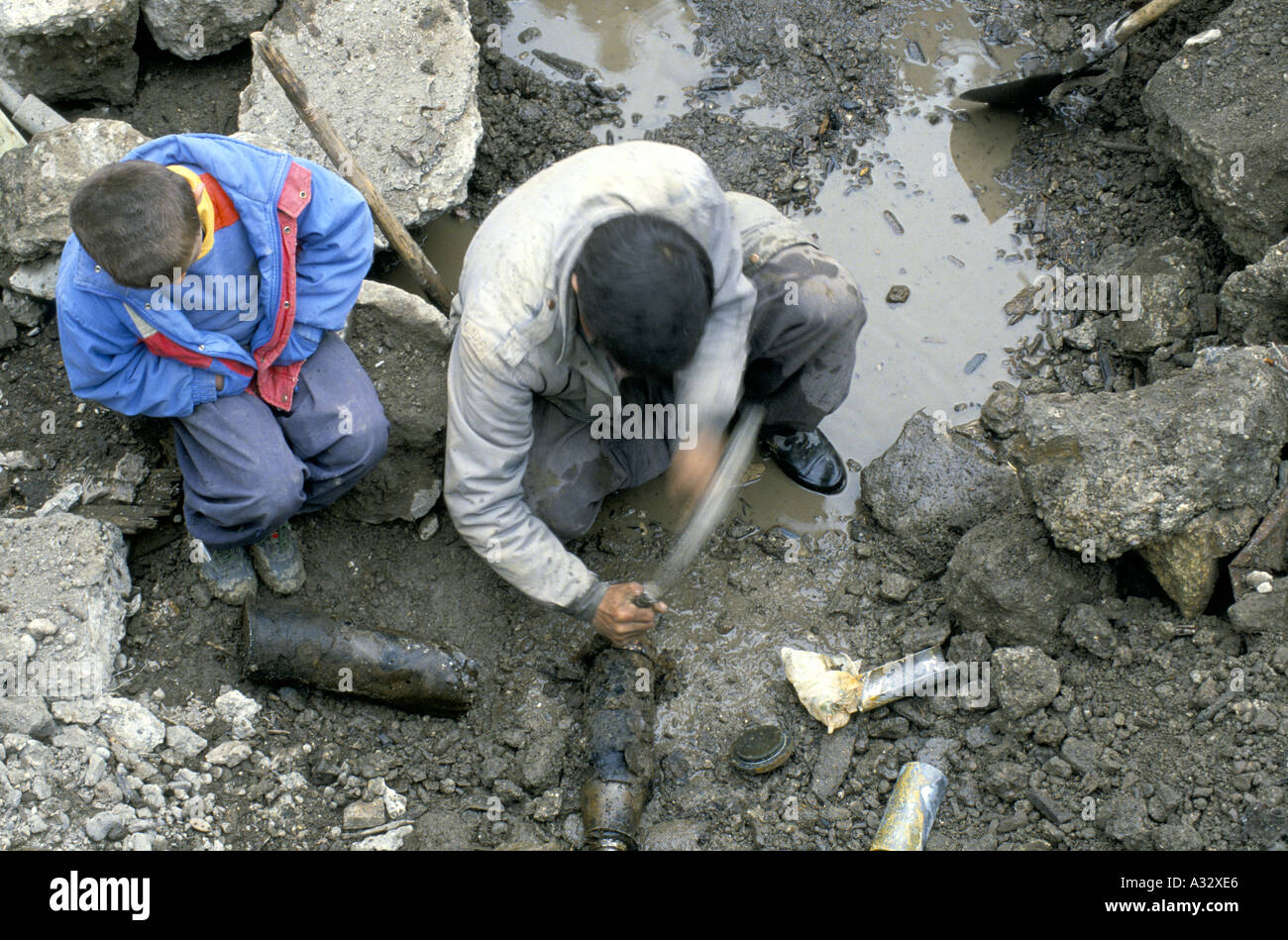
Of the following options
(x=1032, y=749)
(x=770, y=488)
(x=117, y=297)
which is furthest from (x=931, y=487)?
(x=117, y=297)

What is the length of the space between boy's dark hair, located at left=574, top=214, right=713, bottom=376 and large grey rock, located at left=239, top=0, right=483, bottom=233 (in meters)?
1.78

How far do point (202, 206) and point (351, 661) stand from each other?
4.54ft

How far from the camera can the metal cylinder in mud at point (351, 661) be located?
3.10 metres

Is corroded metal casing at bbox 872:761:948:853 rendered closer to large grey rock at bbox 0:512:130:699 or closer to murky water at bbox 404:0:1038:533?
murky water at bbox 404:0:1038:533

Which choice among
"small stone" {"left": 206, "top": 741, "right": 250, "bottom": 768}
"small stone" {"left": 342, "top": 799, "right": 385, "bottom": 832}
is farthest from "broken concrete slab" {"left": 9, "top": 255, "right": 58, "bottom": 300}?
"small stone" {"left": 342, "top": 799, "right": 385, "bottom": 832}

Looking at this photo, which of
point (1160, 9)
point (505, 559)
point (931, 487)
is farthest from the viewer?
point (1160, 9)

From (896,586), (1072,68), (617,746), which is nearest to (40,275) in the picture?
(617,746)

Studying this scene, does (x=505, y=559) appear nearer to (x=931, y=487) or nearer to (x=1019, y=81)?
(x=931, y=487)

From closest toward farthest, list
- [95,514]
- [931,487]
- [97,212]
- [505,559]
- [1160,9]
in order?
[97,212] < [505,559] < [95,514] < [931,487] < [1160,9]

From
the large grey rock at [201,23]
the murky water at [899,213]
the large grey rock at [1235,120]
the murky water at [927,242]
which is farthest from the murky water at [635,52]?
the large grey rock at [1235,120]

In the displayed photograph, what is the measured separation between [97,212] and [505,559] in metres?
1.37

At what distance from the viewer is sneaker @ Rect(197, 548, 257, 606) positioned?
3.29 m

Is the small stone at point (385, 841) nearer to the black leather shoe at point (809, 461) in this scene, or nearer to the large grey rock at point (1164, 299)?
the black leather shoe at point (809, 461)

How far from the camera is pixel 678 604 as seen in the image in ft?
11.8
